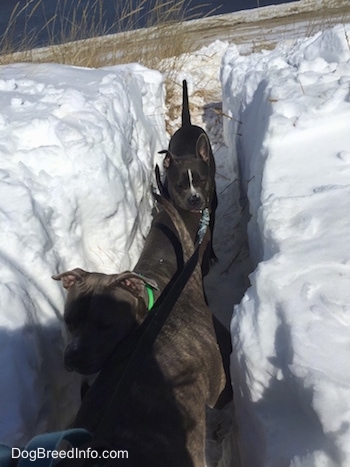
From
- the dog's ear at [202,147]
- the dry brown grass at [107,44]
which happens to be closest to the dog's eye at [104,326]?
the dog's ear at [202,147]

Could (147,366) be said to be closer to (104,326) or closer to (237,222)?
(104,326)

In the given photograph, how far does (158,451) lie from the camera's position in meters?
2.09

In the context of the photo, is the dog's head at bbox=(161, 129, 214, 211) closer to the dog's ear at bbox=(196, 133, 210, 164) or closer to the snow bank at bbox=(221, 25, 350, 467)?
the dog's ear at bbox=(196, 133, 210, 164)

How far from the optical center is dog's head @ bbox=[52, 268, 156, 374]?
2.82 m

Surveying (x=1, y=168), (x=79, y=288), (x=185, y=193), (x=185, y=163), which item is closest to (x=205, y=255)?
(x=185, y=193)

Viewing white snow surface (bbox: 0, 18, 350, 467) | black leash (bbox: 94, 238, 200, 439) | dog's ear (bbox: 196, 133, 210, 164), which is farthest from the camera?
dog's ear (bbox: 196, 133, 210, 164)

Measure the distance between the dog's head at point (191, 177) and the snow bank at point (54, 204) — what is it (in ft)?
0.84

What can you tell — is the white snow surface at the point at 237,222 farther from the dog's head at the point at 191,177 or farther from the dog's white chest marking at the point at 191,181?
the dog's white chest marking at the point at 191,181

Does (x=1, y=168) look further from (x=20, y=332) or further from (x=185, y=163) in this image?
(x=185, y=163)

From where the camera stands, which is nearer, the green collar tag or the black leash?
the black leash

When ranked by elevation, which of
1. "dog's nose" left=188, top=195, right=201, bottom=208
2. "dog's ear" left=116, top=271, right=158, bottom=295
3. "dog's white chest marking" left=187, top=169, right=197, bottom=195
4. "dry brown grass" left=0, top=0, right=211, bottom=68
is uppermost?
"dry brown grass" left=0, top=0, right=211, bottom=68

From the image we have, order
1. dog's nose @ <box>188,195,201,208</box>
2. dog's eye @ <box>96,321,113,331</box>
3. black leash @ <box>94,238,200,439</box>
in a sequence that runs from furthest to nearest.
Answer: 1. dog's nose @ <box>188,195,201,208</box>
2. dog's eye @ <box>96,321,113,331</box>
3. black leash @ <box>94,238,200,439</box>

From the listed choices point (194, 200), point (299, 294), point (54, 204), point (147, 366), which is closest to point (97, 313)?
point (147, 366)

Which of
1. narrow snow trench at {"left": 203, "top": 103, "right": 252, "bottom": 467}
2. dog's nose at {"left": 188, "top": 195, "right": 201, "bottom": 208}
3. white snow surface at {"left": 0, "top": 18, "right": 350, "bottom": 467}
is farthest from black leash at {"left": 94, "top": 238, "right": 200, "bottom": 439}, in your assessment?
dog's nose at {"left": 188, "top": 195, "right": 201, "bottom": 208}
